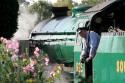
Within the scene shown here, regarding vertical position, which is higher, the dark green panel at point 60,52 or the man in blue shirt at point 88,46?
the man in blue shirt at point 88,46

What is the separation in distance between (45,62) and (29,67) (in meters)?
0.59

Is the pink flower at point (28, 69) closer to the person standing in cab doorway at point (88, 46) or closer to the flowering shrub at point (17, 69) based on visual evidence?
→ the flowering shrub at point (17, 69)

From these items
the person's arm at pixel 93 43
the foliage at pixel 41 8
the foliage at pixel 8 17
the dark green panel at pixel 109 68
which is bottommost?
the dark green panel at pixel 109 68

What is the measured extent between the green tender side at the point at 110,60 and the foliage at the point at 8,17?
538 inches

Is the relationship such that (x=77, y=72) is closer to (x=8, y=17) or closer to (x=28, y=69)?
(x=28, y=69)

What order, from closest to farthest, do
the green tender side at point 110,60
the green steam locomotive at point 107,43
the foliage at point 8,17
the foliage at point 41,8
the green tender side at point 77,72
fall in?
the green tender side at point 110,60 < the green steam locomotive at point 107,43 < the green tender side at point 77,72 < the foliage at point 8,17 < the foliage at point 41,8

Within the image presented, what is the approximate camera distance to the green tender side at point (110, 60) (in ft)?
27.5

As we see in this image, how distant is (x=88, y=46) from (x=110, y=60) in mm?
1372

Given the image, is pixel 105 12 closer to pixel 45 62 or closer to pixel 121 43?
pixel 121 43

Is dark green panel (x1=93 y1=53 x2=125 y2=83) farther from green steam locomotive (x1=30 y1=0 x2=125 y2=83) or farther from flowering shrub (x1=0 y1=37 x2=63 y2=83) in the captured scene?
flowering shrub (x1=0 y1=37 x2=63 y2=83)

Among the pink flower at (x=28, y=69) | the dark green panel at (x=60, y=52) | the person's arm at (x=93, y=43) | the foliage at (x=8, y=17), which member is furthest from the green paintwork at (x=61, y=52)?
the pink flower at (x=28, y=69)

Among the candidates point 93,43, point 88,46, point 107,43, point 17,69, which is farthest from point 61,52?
point 17,69

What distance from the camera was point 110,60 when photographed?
8.83 meters

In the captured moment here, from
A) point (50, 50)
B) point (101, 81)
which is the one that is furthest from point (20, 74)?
point (50, 50)
